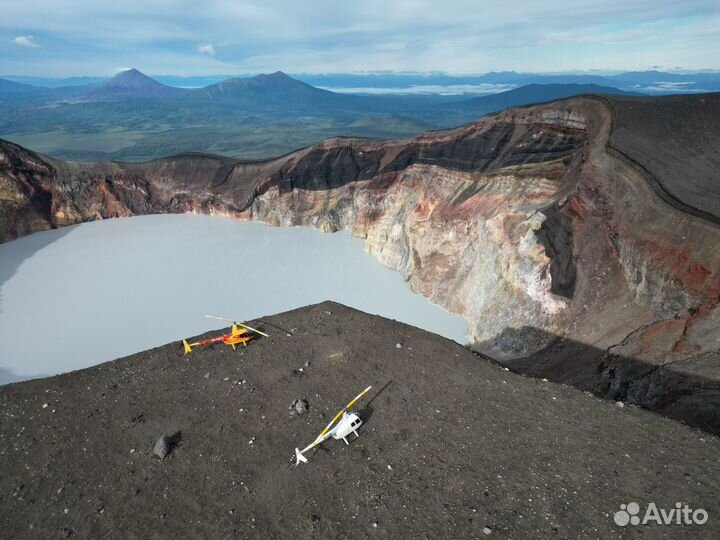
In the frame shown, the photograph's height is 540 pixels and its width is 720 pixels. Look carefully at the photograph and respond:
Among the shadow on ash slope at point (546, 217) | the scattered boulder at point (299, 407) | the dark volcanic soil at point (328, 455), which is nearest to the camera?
the dark volcanic soil at point (328, 455)


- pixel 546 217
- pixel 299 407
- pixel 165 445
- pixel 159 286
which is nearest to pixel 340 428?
pixel 299 407

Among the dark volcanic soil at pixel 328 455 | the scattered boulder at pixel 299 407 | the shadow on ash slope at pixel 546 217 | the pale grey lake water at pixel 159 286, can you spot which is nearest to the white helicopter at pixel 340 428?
the dark volcanic soil at pixel 328 455

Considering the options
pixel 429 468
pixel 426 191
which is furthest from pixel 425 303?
pixel 429 468

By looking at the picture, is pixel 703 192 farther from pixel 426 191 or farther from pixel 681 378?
pixel 426 191

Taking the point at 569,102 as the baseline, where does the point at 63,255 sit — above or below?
below

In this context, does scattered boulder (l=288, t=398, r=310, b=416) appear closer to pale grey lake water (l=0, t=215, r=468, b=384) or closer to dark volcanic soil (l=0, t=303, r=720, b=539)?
dark volcanic soil (l=0, t=303, r=720, b=539)

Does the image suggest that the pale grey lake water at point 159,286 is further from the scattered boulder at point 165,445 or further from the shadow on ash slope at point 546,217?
the scattered boulder at point 165,445

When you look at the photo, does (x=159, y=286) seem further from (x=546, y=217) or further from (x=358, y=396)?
(x=546, y=217)
